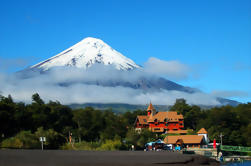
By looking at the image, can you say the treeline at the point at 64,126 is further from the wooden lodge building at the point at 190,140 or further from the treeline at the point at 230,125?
the treeline at the point at 230,125

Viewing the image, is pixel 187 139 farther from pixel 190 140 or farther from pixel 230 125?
pixel 230 125

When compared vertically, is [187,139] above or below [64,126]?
below

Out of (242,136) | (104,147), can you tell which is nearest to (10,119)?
(104,147)

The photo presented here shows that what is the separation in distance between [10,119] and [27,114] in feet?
20.8

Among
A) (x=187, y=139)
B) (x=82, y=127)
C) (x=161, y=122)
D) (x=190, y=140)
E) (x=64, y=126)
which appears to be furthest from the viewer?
(x=161, y=122)

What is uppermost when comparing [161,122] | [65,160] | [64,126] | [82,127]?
[161,122]

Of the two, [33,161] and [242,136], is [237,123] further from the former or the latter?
[33,161]

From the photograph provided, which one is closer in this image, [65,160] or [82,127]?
[65,160]

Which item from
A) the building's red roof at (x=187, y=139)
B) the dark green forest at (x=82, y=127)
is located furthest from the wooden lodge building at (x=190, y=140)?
the dark green forest at (x=82, y=127)

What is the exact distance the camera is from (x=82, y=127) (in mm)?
90500

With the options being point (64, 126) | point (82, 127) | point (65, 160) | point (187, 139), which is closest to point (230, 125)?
point (187, 139)

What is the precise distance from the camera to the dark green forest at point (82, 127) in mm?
68500

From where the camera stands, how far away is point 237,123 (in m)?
103

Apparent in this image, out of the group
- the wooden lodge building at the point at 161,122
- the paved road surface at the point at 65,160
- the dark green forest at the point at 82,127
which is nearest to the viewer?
the paved road surface at the point at 65,160
